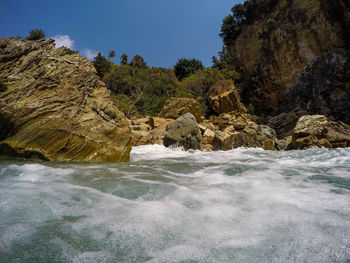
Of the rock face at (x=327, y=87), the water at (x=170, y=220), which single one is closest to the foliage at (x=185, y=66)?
the rock face at (x=327, y=87)

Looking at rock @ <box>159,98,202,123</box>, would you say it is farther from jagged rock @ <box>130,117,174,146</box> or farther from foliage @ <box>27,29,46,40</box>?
foliage @ <box>27,29,46,40</box>

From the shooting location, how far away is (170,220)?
63.7 inches

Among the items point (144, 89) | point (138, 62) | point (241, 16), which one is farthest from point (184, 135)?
point (138, 62)

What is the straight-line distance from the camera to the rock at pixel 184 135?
731 centimetres

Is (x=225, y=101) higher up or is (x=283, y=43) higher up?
(x=283, y=43)

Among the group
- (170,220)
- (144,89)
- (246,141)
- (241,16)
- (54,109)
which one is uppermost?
(241,16)

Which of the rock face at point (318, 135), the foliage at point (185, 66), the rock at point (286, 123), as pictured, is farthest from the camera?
the foliage at point (185, 66)

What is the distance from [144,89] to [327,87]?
40.0 feet

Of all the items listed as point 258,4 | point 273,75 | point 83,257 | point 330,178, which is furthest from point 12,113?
point 258,4

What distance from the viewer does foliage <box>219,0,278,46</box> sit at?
766 inches

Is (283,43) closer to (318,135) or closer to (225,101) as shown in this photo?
(225,101)

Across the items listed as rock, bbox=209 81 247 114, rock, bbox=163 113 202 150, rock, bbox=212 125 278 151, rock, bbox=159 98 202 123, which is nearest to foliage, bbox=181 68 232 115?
rock, bbox=209 81 247 114

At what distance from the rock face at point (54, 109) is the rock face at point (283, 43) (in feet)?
50.8

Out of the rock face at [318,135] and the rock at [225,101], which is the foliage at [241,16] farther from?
the rock face at [318,135]
